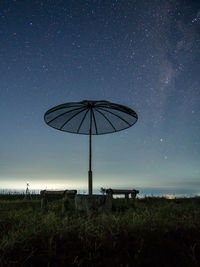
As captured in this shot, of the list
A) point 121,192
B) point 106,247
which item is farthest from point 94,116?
point 106,247

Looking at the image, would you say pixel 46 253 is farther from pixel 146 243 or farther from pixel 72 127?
pixel 72 127

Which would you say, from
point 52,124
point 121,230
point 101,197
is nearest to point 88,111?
point 52,124

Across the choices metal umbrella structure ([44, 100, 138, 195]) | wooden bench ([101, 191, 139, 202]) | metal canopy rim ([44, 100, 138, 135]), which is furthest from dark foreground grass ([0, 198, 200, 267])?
metal canopy rim ([44, 100, 138, 135])

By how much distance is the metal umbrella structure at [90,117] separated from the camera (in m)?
4.78

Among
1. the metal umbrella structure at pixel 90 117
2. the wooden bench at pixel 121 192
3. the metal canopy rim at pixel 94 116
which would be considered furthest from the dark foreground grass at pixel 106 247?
the metal canopy rim at pixel 94 116

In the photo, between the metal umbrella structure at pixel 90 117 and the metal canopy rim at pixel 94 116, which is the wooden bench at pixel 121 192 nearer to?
the metal umbrella structure at pixel 90 117

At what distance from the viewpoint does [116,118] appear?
A: 18.2 ft

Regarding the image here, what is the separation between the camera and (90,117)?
5.31 m

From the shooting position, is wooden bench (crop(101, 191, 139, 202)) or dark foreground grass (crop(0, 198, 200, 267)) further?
wooden bench (crop(101, 191, 139, 202))

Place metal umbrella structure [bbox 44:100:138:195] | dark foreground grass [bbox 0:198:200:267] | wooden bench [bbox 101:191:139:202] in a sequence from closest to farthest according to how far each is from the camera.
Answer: dark foreground grass [bbox 0:198:200:267]
wooden bench [bbox 101:191:139:202]
metal umbrella structure [bbox 44:100:138:195]

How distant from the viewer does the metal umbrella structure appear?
4.78m

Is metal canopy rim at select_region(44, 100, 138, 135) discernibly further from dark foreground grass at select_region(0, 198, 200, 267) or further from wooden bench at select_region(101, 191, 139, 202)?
dark foreground grass at select_region(0, 198, 200, 267)

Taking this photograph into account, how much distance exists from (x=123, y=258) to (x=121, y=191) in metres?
3.44

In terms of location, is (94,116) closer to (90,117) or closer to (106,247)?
(90,117)
